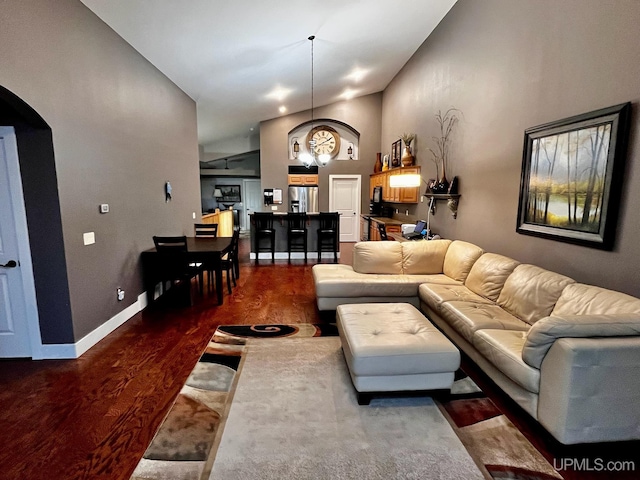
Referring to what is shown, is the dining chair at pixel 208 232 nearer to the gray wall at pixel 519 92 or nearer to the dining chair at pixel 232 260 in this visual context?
the dining chair at pixel 232 260

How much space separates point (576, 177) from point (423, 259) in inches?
73.6

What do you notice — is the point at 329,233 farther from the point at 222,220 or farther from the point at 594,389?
the point at 594,389

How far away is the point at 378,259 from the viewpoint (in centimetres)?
416

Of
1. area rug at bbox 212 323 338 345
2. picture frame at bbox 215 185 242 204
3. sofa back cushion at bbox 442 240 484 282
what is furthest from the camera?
picture frame at bbox 215 185 242 204

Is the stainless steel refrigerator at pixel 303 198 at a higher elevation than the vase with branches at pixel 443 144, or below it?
below

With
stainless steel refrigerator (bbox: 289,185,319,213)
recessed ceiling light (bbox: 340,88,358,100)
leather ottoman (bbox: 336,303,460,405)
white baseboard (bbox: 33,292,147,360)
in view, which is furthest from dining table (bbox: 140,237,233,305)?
recessed ceiling light (bbox: 340,88,358,100)

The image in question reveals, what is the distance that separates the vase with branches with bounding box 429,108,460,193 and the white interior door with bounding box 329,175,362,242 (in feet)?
12.9

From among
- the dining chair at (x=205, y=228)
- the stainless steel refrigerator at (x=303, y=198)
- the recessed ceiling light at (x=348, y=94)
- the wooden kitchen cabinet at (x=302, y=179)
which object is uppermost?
the recessed ceiling light at (x=348, y=94)

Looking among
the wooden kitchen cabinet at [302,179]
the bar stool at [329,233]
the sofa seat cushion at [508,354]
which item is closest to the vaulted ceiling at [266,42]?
the wooden kitchen cabinet at [302,179]

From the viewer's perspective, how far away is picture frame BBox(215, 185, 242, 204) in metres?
12.6

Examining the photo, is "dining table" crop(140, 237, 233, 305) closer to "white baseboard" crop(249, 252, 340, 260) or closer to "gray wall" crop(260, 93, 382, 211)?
"white baseboard" crop(249, 252, 340, 260)

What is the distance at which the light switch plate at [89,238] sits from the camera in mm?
3057

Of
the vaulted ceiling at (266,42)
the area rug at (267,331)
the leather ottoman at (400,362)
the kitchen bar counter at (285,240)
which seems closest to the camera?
the leather ottoman at (400,362)

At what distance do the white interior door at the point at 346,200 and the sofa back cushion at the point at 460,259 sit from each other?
17.7 feet
